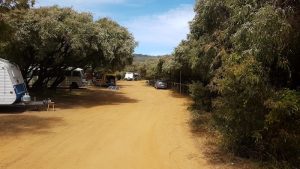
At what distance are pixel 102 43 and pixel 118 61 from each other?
17.7 feet

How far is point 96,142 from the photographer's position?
13.2 meters

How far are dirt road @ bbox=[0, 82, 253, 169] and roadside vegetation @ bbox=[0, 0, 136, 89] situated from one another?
5.21 meters

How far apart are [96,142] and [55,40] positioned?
13615 mm

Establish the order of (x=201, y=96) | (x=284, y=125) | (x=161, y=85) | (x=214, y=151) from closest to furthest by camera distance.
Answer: (x=284, y=125) < (x=214, y=151) < (x=201, y=96) < (x=161, y=85)

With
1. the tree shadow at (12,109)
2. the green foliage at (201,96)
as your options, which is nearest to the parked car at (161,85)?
the tree shadow at (12,109)

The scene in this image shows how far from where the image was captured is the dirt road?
34.0 ft

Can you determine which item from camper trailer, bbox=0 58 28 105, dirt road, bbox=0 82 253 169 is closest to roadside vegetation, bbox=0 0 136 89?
camper trailer, bbox=0 58 28 105

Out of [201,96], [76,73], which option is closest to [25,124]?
[201,96]

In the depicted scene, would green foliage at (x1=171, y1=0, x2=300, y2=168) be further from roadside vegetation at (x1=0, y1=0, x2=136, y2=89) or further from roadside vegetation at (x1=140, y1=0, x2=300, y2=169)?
roadside vegetation at (x1=0, y1=0, x2=136, y2=89)

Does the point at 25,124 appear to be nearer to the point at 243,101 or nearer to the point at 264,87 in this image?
the point at 243,101

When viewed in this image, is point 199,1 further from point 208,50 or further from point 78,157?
point 78,157

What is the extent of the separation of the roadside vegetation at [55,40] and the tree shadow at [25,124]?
437 centimetres

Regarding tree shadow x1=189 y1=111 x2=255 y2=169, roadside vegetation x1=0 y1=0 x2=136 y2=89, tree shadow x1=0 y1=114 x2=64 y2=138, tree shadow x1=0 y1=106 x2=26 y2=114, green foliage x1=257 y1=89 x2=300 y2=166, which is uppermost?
roadside vegetation x1=0 y1=0 x2=136 y2=89

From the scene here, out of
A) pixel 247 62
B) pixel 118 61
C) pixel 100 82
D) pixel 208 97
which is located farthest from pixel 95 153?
pixel 100 82
